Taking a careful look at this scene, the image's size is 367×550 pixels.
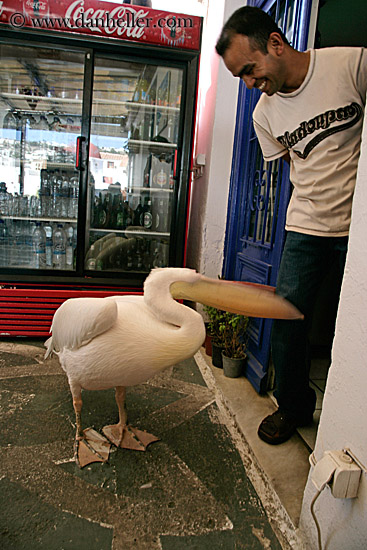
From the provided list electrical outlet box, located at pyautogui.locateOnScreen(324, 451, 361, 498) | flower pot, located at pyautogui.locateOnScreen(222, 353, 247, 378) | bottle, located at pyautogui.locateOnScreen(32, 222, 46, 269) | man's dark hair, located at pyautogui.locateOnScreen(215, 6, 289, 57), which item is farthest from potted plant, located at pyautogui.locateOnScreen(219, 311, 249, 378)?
bottle, located at pyautogui.locateOnScreen(32, 222, 46, 269)

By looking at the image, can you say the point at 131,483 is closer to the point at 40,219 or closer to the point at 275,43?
the point at 275,43

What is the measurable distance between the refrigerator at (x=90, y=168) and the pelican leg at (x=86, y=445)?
1.43 m

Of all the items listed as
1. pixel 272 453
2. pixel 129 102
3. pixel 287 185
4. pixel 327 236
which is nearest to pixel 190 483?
pixel 272 453

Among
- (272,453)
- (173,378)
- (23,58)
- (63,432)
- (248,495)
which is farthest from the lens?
(23,58)

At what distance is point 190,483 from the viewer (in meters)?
1.68

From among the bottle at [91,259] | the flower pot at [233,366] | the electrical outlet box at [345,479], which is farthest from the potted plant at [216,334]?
the electrical outlet box at [345,479]

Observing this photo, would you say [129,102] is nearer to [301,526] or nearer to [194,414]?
[194,414]

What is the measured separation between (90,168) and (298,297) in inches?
101

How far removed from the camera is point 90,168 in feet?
11.9

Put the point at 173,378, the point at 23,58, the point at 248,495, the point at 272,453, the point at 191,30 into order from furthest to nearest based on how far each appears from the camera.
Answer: the point at 23,58, the point at 191,30, the point at 173,378, the point at 272,453, the point at 248,495

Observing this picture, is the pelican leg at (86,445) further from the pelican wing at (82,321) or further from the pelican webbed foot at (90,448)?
the pelican wing at (82,321)

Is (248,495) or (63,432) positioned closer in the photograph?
(248,495)

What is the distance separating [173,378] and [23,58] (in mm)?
3062

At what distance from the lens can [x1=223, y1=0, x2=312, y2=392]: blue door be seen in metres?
2.29
